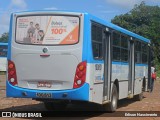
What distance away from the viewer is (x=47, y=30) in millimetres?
12844

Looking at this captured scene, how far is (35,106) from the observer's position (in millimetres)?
16578

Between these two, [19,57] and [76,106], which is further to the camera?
[76,106]

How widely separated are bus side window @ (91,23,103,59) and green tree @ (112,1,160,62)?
62314mm

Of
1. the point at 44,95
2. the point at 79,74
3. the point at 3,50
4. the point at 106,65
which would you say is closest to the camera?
the point at 79,74

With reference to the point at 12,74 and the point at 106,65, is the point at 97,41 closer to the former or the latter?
the point at 106,65

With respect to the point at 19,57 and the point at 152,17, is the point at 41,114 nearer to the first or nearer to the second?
the point at 19,57

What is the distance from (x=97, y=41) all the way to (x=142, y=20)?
70.4 metres

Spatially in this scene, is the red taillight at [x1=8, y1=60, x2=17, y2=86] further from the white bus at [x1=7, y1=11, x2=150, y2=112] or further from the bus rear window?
the bus rear window

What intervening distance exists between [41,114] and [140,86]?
7978mm

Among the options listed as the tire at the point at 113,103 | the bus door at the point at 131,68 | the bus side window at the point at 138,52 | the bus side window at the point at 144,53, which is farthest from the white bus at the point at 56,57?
the bus side window at the point at 144,53

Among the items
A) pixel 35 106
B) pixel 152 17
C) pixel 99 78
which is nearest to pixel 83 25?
pixel 99 78

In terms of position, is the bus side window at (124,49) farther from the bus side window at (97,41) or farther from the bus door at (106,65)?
the bus side window at (97,41)

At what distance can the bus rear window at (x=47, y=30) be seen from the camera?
12656 mm

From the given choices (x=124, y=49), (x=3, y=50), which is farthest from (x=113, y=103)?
(x=3, y=50)
